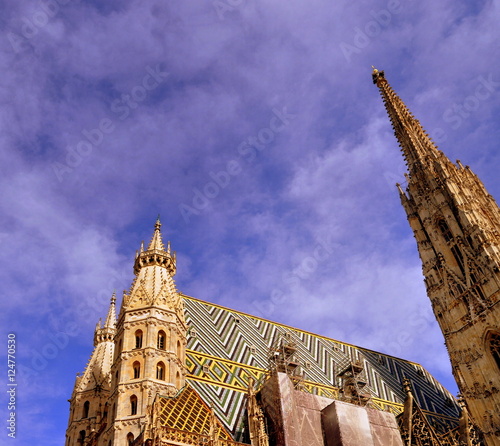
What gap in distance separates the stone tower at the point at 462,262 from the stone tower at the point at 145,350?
15.5m

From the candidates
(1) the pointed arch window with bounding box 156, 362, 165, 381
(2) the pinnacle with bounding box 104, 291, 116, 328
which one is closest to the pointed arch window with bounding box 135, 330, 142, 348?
(1) the pointed arch window with bounding box 156, 362, 165, 381

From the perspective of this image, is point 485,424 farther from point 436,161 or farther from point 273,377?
point 436,161

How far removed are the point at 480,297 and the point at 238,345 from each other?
13551 mm

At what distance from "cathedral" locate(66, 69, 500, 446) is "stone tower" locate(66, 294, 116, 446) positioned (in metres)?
0.06

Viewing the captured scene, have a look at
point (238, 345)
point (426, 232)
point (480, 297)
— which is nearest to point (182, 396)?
point (238, 345)

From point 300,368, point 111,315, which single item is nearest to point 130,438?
point 300,368

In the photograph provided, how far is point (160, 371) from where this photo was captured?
827 inches

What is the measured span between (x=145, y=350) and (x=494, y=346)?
59.3ft

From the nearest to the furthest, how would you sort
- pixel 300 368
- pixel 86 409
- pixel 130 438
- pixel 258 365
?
pixel 130 438
pixel 258 365
pixel 86 409
pixel 300 368

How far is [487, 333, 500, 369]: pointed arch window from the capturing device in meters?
27.7

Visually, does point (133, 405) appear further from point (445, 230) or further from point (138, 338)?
point (445, 230)

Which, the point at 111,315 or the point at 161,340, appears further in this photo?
the point at 111,315

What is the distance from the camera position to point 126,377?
20.6m

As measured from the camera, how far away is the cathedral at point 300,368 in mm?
19797
